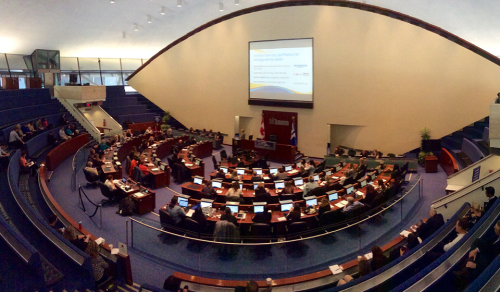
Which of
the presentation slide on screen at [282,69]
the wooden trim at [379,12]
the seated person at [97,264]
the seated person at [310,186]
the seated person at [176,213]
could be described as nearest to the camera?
the seated person at [97,264]

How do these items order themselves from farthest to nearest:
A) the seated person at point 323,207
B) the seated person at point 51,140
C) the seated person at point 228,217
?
the seated person at point 51,140, the seated person at point 323,207, the seated person at point 228,217

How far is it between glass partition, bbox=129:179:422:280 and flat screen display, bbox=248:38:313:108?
9.95m

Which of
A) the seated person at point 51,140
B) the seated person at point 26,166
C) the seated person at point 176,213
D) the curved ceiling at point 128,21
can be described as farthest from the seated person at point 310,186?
the seated person at point 51,140

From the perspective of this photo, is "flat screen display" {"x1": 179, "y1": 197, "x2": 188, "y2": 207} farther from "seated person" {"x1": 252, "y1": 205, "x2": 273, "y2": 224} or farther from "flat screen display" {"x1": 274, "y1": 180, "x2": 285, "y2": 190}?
"flat screen display" {"x1": 274, "y1": 180, "x2": 285, "y2": 190}

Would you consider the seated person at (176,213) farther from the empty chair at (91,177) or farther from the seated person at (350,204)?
the empty chair at (91,177)

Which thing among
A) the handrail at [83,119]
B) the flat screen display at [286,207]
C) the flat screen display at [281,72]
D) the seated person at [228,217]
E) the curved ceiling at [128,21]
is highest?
the curved ceiling at [128,21]

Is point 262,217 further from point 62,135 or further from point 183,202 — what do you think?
point 62,135

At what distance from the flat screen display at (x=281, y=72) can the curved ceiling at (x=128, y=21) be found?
93.5 inches

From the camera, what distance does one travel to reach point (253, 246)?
686 cm

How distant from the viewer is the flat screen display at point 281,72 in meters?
16.7

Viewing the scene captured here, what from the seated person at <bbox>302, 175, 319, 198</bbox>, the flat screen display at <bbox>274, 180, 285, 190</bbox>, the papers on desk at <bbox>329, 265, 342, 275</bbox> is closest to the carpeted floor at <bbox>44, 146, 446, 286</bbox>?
the papers on desk at <bbox>329, 265, 342, 275</bbox>

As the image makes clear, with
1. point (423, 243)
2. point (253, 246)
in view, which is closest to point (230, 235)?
point (253, 246)

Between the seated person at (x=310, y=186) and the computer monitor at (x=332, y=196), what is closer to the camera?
the computer monitor at (x=332, y=196)

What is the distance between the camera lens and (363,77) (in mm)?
15578
